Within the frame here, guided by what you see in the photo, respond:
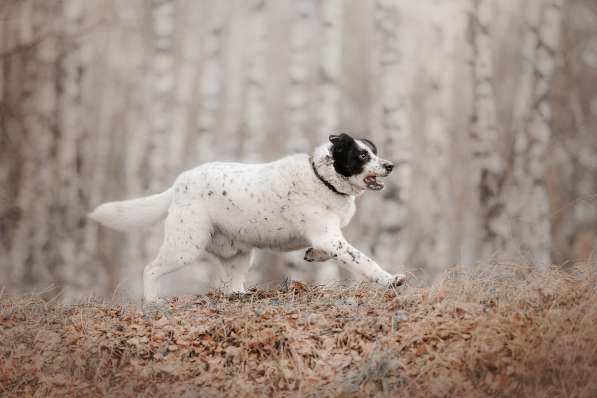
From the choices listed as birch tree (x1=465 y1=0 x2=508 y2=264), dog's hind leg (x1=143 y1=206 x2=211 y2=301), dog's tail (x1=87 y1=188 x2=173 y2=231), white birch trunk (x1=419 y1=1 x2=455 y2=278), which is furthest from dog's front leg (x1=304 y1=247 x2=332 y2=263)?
birch tree (x1=465 y1=0 x2=508 y2=264)

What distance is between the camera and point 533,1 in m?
10.3

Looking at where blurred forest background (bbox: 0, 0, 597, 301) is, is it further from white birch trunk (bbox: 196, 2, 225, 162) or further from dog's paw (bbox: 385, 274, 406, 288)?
dog's paw (bbox: 385, 274, 406, 288)

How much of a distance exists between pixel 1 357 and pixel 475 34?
23.7 ft

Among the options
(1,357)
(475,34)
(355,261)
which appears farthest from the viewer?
(475,34)

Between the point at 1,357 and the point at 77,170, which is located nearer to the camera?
the point at 1,357

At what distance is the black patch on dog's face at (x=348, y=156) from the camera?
5.95 m

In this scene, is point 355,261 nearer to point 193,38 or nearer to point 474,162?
point 474,162

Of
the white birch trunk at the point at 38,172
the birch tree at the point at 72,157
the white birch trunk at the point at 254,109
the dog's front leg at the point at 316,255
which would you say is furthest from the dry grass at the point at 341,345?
the white birch trunk at the point at 38,172

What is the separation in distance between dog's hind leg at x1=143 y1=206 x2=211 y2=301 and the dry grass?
2.23 ft

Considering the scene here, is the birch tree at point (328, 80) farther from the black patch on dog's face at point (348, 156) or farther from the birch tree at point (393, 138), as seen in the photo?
the black patch on dog's face at point (348, 156)

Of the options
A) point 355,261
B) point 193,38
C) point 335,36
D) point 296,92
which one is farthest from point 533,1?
point 355,261

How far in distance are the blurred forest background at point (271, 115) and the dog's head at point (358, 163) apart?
10.6ft

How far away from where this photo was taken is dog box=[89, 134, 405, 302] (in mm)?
5969

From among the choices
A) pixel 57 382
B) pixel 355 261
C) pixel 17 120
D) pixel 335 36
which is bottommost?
pixel 57 382
